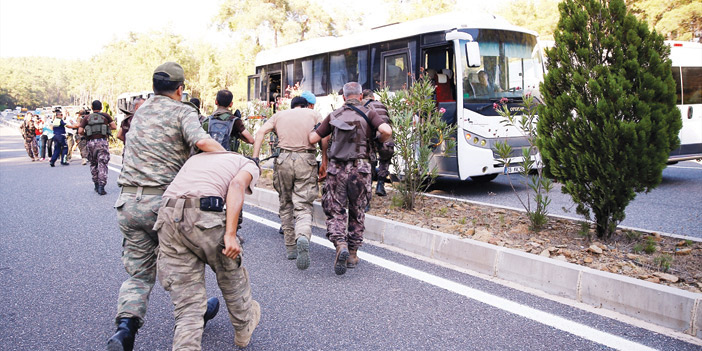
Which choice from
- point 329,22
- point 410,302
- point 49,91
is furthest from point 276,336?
point 49,91

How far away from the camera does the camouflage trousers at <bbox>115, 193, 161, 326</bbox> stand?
10.8ft

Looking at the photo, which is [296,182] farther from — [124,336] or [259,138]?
[124,336]

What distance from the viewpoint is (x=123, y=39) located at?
84.4m

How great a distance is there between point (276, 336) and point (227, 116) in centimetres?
326

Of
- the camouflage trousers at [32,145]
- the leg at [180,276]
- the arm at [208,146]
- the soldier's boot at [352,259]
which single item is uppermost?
the camouflage trousers at [32,145]

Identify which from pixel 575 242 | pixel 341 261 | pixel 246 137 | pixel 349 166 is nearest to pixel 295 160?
pixel 246 137

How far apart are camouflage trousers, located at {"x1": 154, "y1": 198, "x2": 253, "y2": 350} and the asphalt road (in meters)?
4.15

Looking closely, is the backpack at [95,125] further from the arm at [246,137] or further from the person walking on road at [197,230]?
the person walking on road at [197,230]

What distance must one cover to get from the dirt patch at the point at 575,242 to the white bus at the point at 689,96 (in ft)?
21.2

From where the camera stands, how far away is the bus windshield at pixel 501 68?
938cm

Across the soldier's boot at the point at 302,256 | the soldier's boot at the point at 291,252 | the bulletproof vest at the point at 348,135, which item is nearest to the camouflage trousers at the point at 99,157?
the soldier's boot at the point at 291,252

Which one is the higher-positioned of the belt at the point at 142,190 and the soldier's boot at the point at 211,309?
the belt at the point at 142,190

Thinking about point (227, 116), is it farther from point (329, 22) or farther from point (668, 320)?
point (329, 22)

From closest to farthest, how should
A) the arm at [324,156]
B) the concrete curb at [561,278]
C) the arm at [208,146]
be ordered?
the arm at [208,146] → the concrete curb at [561,278] → the arm at [324,156]
